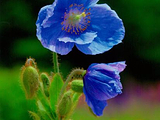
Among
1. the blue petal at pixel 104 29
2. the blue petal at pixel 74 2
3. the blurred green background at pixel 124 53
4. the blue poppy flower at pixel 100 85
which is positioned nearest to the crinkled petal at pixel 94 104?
the blue poppy flower at pixel 100 85

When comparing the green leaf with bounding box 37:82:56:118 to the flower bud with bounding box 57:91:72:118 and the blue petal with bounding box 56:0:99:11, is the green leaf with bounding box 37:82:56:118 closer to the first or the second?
the flower bud with bounding box 57:91:72:118

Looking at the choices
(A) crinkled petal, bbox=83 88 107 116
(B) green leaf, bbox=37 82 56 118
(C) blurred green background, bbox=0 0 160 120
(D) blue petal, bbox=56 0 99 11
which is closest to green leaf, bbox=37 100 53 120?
(B) green leaf, bbox=37 82 56 118

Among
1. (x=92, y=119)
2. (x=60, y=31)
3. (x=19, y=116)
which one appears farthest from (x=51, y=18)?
(x=92, y=119)

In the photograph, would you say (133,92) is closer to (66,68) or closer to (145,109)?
(145,109)

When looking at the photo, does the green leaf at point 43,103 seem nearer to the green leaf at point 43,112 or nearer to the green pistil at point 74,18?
the green leaf at point 43,112

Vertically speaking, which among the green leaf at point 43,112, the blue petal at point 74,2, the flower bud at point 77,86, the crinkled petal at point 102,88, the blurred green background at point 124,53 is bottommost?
the blurred green background at point 124,53

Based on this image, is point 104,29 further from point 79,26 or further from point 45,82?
point 45,82
